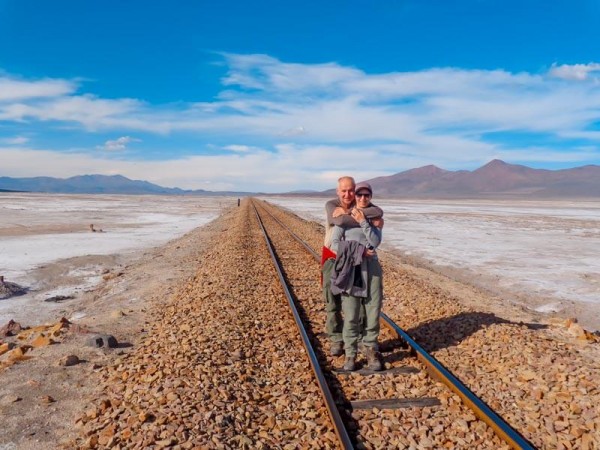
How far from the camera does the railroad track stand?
405 cm

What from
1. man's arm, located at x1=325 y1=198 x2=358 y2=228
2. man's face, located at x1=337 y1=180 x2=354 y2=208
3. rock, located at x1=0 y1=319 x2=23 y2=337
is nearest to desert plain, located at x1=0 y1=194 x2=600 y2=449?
rock, located at x1=0 y1=319 x2=23 y2=337

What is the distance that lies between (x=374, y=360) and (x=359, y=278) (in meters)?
0.97

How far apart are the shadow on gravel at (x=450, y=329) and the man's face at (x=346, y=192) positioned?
246cm

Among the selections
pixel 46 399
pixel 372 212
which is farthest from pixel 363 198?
pixel 46 399

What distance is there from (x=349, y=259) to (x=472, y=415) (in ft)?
6.28

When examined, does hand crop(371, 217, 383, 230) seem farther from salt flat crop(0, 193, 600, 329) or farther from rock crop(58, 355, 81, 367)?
salt flat crop(0, 193, 600, 329)

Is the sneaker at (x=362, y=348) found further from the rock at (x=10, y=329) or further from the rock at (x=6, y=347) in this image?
the rock at (x=10, y=329)

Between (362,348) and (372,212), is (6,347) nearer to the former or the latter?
(362,348)

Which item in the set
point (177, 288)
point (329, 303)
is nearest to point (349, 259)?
point (329, 303)

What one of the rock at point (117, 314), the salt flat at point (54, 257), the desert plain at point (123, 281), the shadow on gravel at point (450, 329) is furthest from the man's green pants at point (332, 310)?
the salt flat at point (54, 257)

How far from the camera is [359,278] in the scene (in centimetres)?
529

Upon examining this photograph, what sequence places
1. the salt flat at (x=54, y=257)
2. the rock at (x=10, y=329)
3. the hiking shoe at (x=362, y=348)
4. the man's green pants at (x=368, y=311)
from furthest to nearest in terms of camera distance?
the salt flat at (x=54, y=257)
the rock at (x=10, y=329)
the hiking shoe at (x=362, y=348)
the man's green pants at (x=368, y=311)

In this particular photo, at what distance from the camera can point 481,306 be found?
372 inches

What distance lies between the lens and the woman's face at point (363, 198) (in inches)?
197
